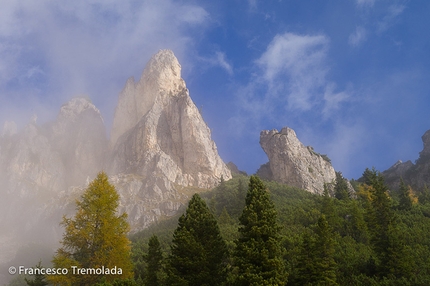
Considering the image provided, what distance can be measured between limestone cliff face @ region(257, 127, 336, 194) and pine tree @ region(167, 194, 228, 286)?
266 feet

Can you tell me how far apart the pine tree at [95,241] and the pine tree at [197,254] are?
3073 millimetres

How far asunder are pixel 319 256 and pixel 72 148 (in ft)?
468

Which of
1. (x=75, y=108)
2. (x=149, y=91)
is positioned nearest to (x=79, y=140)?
A: (x=75, y=108)

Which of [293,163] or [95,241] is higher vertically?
[293,163]

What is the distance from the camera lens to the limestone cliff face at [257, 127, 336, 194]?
99875 millimetres

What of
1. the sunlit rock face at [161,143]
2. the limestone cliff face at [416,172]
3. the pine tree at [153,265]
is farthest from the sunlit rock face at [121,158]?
the limestone cliff face at [416,172]

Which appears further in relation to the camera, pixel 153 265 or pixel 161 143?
pixel 161 143

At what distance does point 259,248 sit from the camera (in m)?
18.2

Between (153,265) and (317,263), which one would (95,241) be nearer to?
(153,265)

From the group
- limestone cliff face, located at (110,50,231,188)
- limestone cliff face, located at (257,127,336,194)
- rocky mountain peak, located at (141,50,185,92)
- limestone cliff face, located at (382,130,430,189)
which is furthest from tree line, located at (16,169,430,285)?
rocky mountain peak, located at (141,50,185,92)

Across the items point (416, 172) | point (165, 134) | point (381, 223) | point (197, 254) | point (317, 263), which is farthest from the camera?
point (165, 134)

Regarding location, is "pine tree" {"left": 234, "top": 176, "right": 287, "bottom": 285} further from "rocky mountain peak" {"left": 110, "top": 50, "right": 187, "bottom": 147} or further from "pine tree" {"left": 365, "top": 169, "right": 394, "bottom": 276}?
"rocky mountain peak" {"left": 110, "top": 50, "right": 187, "bottom": 147}

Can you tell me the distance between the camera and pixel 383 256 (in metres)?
27.0

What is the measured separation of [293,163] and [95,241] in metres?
91.1
